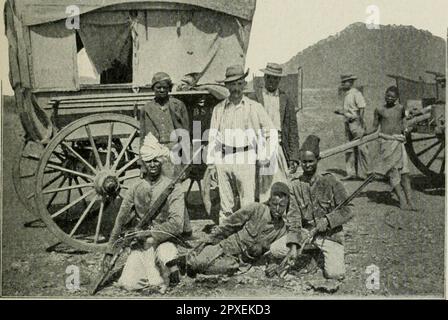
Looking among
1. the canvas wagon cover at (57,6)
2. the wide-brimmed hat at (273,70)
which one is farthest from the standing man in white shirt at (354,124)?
the canvas wagon cover at (57,6)

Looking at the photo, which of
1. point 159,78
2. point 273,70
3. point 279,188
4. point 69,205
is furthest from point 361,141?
point 69,205

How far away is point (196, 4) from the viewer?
7.88 metres

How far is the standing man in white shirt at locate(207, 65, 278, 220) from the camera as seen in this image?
7855mm

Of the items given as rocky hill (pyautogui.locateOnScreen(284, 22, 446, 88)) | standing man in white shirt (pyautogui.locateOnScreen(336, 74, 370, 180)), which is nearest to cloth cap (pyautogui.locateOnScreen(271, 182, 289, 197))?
standing man in white shirt (pyautogui.locateOnScreen(336, 74, 370, 180))

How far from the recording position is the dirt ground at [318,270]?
7.88 meters

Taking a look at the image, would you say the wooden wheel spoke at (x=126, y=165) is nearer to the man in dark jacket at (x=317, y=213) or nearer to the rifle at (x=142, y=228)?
the rifle at (x=142, y=228)

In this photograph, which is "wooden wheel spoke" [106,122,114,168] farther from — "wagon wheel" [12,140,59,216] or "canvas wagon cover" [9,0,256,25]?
"canvas wagon cover" [9,0,256,25]

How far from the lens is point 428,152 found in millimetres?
8227

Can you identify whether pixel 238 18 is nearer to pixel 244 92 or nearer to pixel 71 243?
pixel 244 92

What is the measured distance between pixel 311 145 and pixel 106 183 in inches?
76.1

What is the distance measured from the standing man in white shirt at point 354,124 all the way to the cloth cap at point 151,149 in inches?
68.1

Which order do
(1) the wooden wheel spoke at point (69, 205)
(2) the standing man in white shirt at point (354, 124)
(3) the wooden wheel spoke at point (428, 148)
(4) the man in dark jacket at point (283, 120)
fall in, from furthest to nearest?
(3) the wooden wheel spoke at point (428, 148) < (2) the standing man in white shirt at point (354, 124) < (4) the man in dark jacket at point (283, 120) < (1) the wooden wheel spoke at point (69, 205)

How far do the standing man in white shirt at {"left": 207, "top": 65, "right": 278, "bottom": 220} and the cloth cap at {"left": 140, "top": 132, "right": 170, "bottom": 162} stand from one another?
0.44 metres

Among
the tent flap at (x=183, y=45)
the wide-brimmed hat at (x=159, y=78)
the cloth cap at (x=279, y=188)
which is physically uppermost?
the tent flap at (x=183, y=45)
